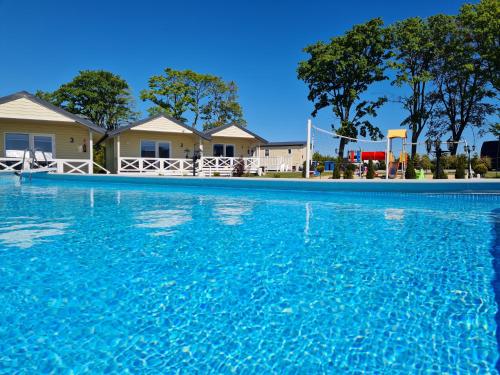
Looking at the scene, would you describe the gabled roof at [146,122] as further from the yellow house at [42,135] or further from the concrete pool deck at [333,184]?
the concrete pool deck at [333,184]

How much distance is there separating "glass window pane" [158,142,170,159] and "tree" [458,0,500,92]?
781 inches

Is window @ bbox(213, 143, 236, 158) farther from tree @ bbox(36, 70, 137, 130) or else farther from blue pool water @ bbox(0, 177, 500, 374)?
blue pool water @ bbox(0, 177, 500, 374)

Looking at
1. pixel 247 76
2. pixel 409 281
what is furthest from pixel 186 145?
pixel 409 281

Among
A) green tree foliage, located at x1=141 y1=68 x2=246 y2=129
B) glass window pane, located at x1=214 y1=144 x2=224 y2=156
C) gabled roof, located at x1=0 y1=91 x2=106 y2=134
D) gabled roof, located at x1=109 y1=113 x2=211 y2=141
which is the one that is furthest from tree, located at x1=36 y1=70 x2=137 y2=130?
gabled roof, located at x1=0 y1=91 x2=106 y2=134

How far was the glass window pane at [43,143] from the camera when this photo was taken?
1786cm

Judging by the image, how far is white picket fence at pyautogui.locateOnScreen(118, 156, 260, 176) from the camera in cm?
1928

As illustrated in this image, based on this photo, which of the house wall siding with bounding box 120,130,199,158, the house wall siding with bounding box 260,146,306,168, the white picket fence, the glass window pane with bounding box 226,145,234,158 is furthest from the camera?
the house wall siding with bounding box 260,146,306,168

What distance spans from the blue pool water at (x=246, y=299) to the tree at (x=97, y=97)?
32.9 meters

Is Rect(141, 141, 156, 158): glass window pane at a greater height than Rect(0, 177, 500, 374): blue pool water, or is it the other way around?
Rect(141, 141, 156, 158): glass window pane

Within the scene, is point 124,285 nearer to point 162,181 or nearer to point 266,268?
point 266,268

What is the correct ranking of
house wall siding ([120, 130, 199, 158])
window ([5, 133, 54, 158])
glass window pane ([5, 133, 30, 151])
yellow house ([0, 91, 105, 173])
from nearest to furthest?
yellow house ([0, 91, 105, 173])
window ([5, 133, 54, 158])
glass window pane ([5, 133, 30, 151])
house wall siding ([120, 130, 199, 158])

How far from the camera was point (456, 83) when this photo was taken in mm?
22703

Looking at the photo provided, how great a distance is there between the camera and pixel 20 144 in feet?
57.4

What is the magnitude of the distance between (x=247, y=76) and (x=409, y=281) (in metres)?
36.0
